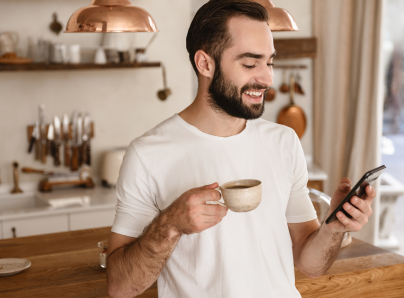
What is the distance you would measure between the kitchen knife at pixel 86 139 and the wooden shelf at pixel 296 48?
5.08 feet

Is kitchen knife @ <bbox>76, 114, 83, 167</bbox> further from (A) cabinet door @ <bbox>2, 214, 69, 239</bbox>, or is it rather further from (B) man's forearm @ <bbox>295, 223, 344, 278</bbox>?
(B) man's forearm @ <bbox>295, 223, 344, 278</bbox>

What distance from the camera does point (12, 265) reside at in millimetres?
1905

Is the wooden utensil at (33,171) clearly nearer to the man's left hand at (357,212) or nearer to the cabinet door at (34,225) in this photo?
the cabinet door at (34,225)

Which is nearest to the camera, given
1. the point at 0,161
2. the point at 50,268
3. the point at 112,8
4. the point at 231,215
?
the point at 231,215

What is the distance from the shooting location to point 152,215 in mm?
1445

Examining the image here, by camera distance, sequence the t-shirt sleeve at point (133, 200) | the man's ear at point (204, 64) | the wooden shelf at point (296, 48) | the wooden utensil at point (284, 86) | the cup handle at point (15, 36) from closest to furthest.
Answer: the t-shirt sleeve at point (133, 200)
the man's ear at point (204, 64)
the cup handle at point (15, 36)
the wooden shelf at point (296, 48)
the wooden utensil at point (284, 86)

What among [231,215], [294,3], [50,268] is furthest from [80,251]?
[294,3]

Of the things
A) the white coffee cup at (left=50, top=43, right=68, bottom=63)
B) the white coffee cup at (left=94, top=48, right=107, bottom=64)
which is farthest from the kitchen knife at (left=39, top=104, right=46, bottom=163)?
the white coffee cup at (left=94, top=48, right=107, bottom=64)

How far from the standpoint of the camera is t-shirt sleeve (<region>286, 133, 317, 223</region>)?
157 centimetres

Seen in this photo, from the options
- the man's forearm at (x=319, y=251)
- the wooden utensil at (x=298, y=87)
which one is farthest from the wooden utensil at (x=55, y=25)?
the man's forearm at (x=319, y=251)

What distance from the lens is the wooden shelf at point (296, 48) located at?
3.97 m

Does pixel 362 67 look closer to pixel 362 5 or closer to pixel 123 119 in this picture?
pixel 362 5

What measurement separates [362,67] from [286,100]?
0.70m

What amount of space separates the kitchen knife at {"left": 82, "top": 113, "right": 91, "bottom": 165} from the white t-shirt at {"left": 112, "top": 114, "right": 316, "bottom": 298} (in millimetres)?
2194
